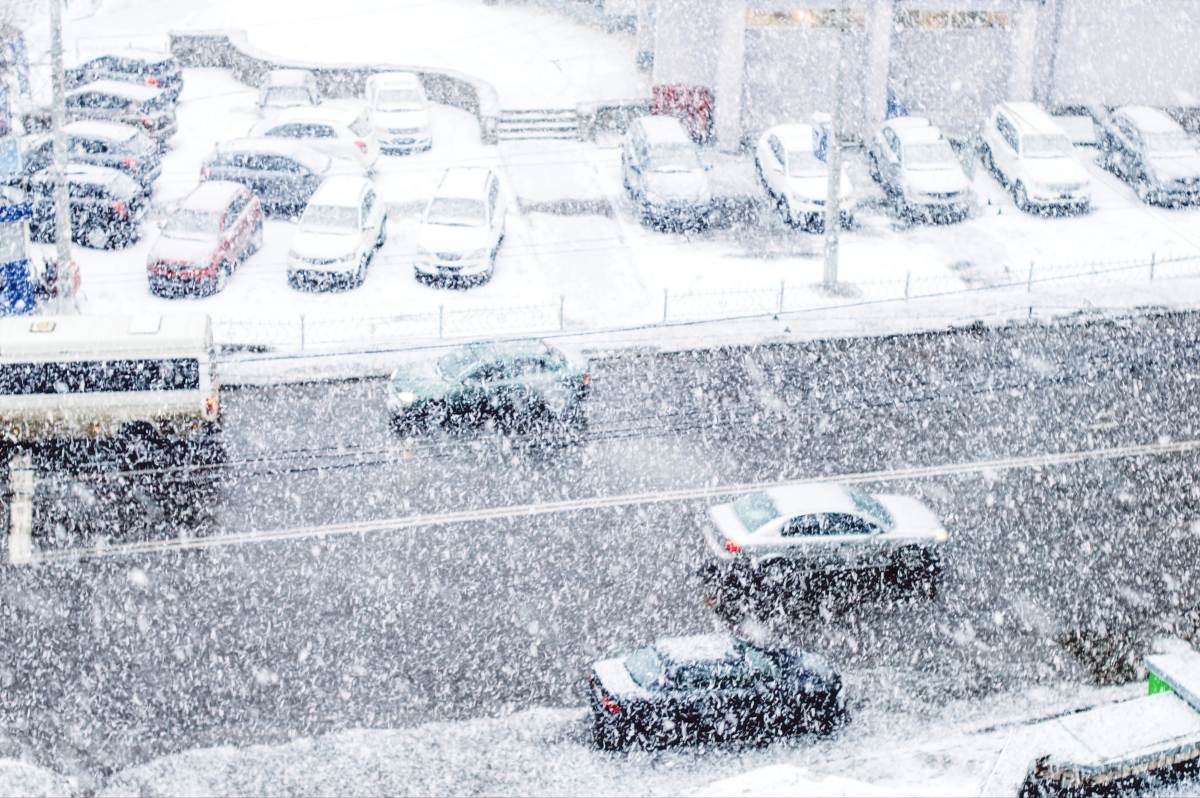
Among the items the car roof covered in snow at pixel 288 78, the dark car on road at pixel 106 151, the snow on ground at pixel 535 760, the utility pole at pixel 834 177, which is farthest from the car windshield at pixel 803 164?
the snow on ground at pixel 535 760

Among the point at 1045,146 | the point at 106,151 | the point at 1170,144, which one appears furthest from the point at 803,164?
the point at 106,151

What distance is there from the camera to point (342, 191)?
99.2 ft

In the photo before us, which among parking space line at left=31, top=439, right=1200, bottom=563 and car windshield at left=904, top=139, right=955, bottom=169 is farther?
car windshield at left=904, top=139, right=955, bottom=169

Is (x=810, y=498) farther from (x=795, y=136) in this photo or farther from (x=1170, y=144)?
(x=1170, y=144)

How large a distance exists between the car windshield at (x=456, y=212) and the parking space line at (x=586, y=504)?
970 cm

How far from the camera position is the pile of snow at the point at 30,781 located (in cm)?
Result: 1513

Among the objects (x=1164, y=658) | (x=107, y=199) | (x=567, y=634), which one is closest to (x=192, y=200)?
(x=107, y=199)

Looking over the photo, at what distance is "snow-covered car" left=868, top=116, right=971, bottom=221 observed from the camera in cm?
3303

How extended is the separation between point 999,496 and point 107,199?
17871 mm

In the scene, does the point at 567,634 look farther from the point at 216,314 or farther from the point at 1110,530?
the point at 216,314

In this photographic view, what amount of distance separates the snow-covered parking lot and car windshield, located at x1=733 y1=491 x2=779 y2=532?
7997 mm

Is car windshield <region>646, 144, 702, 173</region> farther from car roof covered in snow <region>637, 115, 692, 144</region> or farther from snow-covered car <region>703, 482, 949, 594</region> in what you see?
snow-covered car <region>703, 482, 949, 594</region>

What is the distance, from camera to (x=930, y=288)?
2975 cm

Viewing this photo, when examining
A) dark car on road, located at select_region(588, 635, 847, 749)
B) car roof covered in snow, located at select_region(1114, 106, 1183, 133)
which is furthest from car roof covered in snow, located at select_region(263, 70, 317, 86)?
dark car on road, located at select_region(588, 635, 847, 749)
